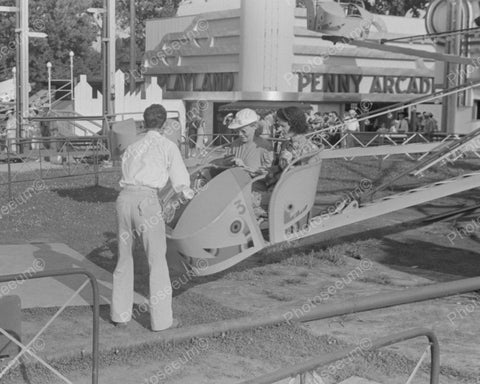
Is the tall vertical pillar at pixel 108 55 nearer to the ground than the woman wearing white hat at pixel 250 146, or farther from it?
farther from it

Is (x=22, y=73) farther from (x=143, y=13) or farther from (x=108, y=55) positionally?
(x=143, y=13)

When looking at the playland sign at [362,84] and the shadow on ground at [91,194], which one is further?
the playland sign at [362,84]

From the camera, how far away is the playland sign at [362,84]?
31766 mm

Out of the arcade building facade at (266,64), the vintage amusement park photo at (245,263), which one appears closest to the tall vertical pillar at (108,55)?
the vintage amusement park photo at (245,263)

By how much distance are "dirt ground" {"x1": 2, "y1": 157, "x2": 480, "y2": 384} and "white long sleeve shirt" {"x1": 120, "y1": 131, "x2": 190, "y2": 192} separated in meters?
1.15

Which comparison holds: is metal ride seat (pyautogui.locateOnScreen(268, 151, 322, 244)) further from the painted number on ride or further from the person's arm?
the person's arm

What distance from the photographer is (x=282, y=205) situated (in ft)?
24.7

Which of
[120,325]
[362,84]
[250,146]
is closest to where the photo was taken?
[120,325]

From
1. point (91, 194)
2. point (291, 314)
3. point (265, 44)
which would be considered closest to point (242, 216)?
point (291, 314)

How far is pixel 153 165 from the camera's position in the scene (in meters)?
6.45

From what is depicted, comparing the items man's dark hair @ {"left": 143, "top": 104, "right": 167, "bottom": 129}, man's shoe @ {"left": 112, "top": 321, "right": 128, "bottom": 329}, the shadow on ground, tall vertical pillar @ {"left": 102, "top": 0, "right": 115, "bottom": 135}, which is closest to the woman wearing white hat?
man's dark hair @ {"left": 143, "top": 104, "right": 167, "bottom": 129}

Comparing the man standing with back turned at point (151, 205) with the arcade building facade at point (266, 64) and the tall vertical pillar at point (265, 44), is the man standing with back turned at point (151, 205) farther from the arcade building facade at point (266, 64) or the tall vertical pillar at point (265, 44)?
the tall vertical pillar at point (265, 44)

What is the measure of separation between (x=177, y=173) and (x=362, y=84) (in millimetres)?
27356

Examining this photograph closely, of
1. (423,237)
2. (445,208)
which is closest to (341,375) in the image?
(423,237)
